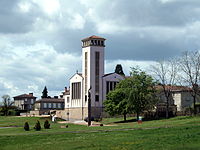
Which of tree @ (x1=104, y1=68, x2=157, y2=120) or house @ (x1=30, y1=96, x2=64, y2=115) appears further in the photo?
house @ (x1=30, y1=96, x2=64, y2=115)

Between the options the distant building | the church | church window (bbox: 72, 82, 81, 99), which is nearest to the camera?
the church

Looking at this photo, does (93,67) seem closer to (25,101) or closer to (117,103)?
(117,103)

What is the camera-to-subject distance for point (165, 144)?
24.2m

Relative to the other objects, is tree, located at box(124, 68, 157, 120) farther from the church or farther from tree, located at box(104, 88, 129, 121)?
the church

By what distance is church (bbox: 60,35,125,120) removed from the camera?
104 m

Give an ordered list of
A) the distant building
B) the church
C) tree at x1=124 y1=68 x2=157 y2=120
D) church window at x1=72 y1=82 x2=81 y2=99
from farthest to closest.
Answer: the distant building < church window at x1=72 y1=82 x2=81 y2=99 < the church < tree at x1=124 y1=68 x2=157 y2=120

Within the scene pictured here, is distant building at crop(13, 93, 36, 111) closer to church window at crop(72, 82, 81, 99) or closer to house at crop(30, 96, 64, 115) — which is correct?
house at crop(30, 96, 64, 115)

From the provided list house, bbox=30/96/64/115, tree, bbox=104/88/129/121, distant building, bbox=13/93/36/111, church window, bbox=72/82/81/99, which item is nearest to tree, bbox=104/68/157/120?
tree, bbox=104/88/129/121

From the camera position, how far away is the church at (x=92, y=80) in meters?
104

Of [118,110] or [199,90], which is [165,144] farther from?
[118,110]

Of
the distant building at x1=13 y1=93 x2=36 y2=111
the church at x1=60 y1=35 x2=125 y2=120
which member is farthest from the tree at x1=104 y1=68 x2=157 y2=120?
the distant building at x1=13 y1=93 x2=36 y2=111

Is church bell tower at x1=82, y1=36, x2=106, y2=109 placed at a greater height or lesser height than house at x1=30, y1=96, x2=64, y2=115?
greater

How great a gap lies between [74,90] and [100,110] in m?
9.87

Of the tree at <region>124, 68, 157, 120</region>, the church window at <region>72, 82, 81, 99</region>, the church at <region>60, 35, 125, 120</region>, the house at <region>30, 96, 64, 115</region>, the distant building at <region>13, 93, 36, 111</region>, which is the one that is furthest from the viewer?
the distant building at <region>13, 93, 36, 111</region>
